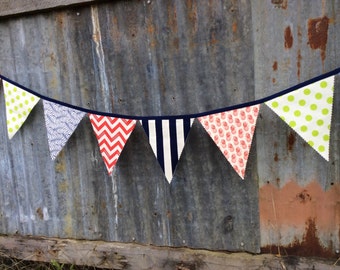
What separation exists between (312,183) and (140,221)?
117 cm

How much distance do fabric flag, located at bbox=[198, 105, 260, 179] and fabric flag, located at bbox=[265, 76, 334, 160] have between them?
18cm

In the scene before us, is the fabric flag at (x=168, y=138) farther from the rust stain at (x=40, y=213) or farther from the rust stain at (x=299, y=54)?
the rust stain at (x=40, y=213)

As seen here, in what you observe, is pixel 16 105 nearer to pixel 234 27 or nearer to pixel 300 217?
pixel 234 27

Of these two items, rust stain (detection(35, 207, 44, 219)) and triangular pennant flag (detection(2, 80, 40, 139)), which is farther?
rust stain (detection(35, 207, 44, 219))

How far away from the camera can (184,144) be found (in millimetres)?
2363

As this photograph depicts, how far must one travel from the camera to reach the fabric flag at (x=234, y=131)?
7.16ft

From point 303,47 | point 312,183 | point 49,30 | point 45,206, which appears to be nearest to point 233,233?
point 312,183

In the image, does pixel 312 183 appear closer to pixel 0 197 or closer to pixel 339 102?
pixel 339 102

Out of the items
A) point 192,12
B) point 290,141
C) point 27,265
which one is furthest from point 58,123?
point 290,141

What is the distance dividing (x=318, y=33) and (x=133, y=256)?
6.13 feet

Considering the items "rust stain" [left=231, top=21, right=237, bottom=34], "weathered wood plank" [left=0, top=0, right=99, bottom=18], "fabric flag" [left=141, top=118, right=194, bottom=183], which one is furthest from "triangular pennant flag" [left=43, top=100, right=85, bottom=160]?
"rust stain" [left=231, top=21, right=237, bottom=34]

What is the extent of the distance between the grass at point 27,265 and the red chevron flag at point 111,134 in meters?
0.95

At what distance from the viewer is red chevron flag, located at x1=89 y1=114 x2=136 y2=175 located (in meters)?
2.47

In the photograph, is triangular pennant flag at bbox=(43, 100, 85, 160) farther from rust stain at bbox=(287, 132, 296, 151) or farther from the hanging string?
rust stain at bbox=(287, 132, 296, 151)
